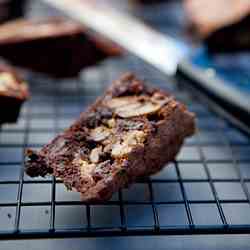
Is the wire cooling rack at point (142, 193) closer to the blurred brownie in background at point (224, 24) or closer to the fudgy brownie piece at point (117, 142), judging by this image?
the fudgy brownie piece at point (117, 142)

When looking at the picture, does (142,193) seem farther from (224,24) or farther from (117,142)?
(224,24)

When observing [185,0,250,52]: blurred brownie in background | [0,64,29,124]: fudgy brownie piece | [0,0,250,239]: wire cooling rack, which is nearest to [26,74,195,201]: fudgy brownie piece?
[0,0,250,239]: wire cooling rack

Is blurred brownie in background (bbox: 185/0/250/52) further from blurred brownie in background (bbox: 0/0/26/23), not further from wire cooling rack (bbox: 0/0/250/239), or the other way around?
blurred brownie in background (bbox: 0/0/26/23)

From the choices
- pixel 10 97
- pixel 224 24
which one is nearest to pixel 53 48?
pixel 10 97

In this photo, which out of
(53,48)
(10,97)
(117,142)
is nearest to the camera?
(117,142)

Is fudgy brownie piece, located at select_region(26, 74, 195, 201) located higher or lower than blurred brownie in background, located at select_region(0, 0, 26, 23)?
higher

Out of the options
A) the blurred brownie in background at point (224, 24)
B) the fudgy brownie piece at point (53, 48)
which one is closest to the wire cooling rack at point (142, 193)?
the fudgy brownie piece at point (53, 48)
